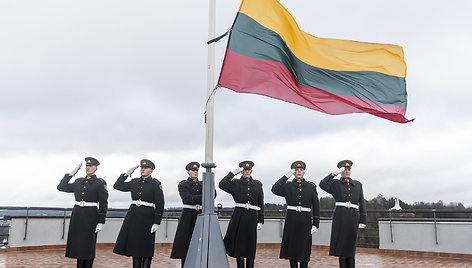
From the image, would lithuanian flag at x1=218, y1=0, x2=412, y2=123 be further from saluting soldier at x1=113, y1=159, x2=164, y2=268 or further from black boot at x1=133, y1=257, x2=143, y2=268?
black boot at x1=133, y1=257, x2=143, y2=268

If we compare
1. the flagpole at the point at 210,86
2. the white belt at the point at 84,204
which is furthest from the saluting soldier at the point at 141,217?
the flagpole at the point at 210,86

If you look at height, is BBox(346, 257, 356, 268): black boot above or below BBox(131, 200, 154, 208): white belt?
below

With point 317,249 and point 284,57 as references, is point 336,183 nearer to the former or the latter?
point 284,57

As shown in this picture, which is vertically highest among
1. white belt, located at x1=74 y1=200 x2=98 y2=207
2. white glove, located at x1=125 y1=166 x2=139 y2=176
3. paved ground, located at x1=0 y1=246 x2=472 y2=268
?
white glove, located at x1=125 y1=166 x2=139 y2=176

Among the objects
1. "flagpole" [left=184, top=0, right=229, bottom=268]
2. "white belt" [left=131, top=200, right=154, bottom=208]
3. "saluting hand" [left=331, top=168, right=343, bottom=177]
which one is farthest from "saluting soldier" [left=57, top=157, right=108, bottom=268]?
"saluting hand" [left=331, top=168, right=343, bottom=177]

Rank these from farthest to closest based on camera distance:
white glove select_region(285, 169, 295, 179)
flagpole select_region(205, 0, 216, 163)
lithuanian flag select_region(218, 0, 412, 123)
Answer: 1. white glove select_region(285, 169, 295, 179)
2. lithuanian flag select_region(218, 0, 412, 123)
3. flagpole select_region(205, 0, 216, 163)

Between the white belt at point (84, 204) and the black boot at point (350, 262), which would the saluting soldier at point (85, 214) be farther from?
the black boot at point (350, 262)

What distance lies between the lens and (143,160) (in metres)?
6.57

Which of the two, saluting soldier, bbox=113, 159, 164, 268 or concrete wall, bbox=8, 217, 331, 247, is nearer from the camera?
saluting soldier, bbox=113, 159, 164, 268

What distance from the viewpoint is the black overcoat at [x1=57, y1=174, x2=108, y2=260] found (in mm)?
5996

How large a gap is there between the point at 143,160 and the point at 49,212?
622cm

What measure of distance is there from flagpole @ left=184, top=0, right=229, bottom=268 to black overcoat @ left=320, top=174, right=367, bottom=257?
111 inches

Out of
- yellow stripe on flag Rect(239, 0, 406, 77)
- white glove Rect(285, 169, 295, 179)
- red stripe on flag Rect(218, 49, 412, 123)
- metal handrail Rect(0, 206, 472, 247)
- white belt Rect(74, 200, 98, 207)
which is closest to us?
red stripe on flag Rect(218, 49, 412, 123)

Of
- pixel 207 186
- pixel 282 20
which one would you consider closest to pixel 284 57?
pixel 282 20
